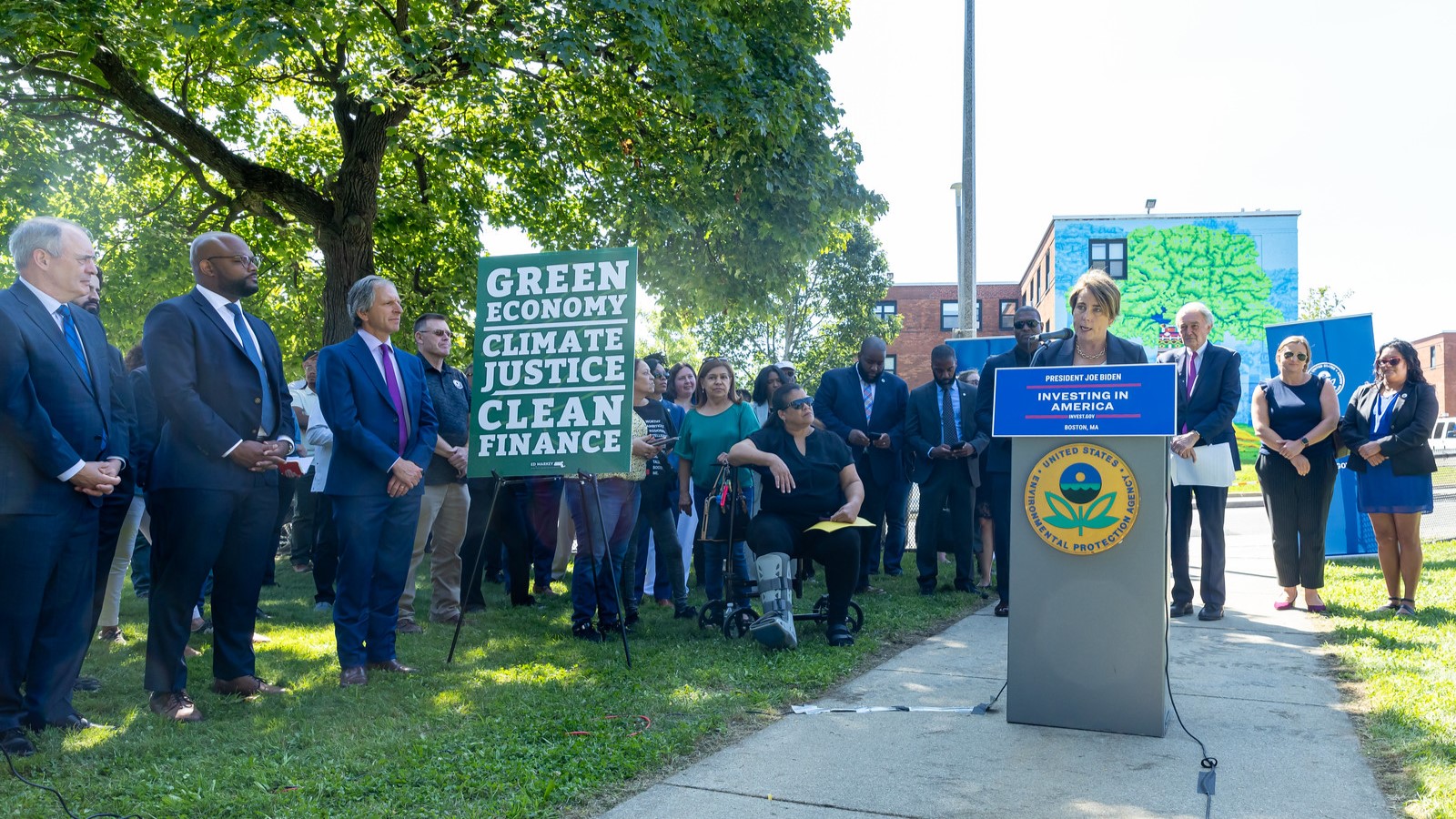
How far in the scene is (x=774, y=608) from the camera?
6277mm

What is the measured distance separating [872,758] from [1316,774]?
5.42 feet

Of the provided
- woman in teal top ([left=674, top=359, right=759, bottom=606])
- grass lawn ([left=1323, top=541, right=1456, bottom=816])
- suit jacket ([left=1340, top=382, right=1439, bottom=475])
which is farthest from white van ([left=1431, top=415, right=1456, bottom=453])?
woman in teal top ([left=674, top=359, right=759, bottom=606])

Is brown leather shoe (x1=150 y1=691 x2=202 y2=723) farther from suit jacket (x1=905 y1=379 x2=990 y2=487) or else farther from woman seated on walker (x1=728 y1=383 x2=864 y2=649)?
suit jacket (x1=905 y1=379 x2=990 y2=487)

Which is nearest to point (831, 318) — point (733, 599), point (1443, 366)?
point (733, 599)

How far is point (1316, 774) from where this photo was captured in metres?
3.90

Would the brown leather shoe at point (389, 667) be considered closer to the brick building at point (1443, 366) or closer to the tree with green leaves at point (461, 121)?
the tree with green leaves at point (461, 121)

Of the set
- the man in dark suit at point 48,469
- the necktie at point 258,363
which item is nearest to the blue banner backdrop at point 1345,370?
the necktie at point 258,363

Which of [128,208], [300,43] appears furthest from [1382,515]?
[128,208]

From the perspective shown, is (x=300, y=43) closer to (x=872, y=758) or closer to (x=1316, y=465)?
(x=872, y=758)

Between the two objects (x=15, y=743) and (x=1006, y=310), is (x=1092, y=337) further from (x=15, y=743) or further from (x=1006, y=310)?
(x=1006, y=310)

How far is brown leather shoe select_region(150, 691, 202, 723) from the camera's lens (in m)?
4.71

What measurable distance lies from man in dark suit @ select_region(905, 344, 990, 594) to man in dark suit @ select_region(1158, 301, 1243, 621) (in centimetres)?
176

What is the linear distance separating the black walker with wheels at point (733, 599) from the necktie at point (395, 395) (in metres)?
2.24

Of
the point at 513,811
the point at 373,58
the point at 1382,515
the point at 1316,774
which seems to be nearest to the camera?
the point at 513,811
